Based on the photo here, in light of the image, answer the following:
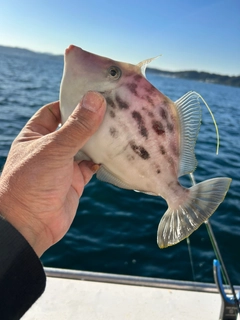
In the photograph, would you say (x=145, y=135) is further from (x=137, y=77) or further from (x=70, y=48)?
(x=70, y=48)

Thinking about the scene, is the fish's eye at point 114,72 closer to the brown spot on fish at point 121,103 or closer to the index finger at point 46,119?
the brown spot on fish at point 121,103

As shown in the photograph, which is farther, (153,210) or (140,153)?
(153,210)

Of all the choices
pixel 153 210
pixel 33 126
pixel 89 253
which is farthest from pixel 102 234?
pixel 33 126

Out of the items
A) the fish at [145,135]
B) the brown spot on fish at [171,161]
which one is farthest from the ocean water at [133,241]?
the brown spot on fish at [171,161]

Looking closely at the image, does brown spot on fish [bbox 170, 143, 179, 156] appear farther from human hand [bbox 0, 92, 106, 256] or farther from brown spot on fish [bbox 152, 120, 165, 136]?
human hand [bbox 0, 92, 106, 256]

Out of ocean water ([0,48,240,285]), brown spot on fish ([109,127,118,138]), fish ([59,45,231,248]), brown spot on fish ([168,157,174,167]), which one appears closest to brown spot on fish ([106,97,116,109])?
fish ([59,45,231,248])

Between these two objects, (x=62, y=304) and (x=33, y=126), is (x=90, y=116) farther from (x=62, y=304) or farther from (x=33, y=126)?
(x=62, y=304)

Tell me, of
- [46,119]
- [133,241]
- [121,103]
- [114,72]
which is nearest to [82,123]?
[121,103]
